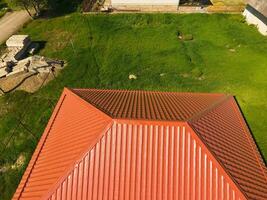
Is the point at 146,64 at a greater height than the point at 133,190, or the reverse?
the point at 133,190

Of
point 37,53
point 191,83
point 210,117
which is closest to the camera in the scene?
point 210,117

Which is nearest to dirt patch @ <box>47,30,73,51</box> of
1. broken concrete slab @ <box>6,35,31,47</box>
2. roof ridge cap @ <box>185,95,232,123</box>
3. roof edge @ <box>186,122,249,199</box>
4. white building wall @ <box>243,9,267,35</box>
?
broken concrete slab @ <box>6,35,31,47</box>

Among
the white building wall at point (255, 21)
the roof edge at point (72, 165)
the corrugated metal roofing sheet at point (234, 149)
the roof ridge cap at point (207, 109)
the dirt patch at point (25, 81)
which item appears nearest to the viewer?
the roof edge at point (72, 165)

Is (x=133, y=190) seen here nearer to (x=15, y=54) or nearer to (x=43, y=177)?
(x=43, y=177)

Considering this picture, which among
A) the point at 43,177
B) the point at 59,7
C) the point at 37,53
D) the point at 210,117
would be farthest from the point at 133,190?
the point at 59,7

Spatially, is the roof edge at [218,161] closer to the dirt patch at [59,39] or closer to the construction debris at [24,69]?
the construction debris at [24,69]

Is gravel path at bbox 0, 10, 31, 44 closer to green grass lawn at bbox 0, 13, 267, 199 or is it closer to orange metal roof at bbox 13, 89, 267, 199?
green grass lawn at bbox 0, 13, 267, 199

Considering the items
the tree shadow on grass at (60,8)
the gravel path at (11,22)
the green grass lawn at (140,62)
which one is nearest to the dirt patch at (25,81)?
the green grass lawn at (140,62)
